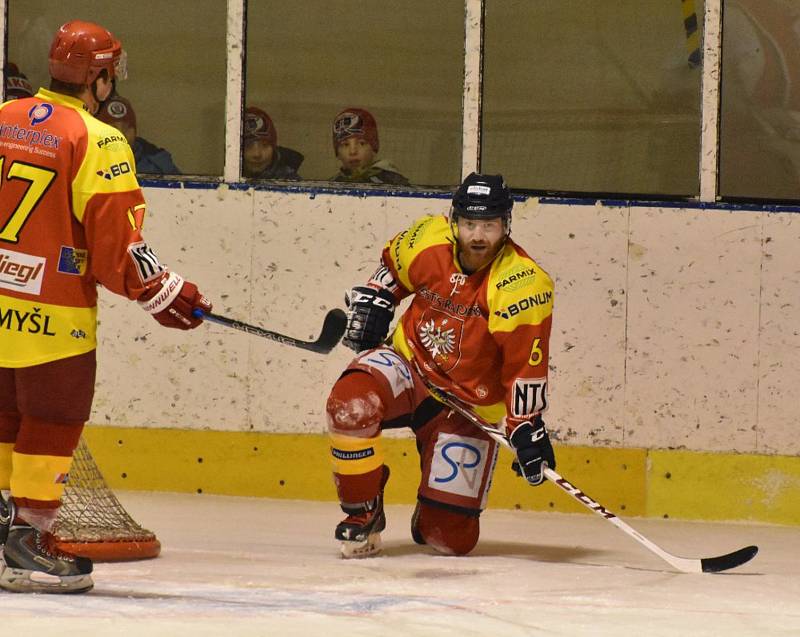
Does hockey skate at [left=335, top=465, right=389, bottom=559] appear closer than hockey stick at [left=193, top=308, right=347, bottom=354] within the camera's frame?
No

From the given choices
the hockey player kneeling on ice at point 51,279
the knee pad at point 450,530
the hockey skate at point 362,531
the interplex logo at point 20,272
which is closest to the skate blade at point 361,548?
the hockey skate at point 362,531

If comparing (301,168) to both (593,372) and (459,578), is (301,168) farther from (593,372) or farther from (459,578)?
(459,578)

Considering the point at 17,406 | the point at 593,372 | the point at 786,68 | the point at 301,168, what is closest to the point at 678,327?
the point at 593,372

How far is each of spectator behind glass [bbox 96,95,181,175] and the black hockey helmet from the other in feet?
4.49

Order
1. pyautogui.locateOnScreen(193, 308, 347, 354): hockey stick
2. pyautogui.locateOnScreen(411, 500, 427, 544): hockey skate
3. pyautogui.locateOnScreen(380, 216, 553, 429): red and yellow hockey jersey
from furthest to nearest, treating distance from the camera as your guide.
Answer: pyautogui.locateOnScreen(411, 500, 427, 544): hockey skate
pyautogui.locateOnScreen(380, 216, 553, 429): red and yellow hockey jersey
pyautogui.locateOnScreen(193, 308, 347, 354): hockey stick

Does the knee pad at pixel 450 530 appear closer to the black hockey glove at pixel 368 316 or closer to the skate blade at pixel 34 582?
the black hockey glove at pixel 368 316

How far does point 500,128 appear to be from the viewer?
4.71 metres

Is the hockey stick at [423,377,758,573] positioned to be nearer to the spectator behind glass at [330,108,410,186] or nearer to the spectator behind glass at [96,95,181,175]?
the spectator behind glass at [330,108,410,186]

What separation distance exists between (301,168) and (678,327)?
1317 mm

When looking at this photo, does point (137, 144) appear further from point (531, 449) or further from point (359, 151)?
point (531, 449)

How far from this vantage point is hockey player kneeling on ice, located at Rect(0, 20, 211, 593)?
286cm

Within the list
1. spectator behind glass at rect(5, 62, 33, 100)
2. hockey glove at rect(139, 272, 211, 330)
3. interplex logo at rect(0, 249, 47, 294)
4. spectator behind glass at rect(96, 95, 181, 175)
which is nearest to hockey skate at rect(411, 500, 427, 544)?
hockey glove at rect(139, 272, 211, 330)

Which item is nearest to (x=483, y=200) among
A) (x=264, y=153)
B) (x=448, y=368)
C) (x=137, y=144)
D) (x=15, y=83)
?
(x=448, y=368)

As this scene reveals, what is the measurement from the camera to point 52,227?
2865mm
